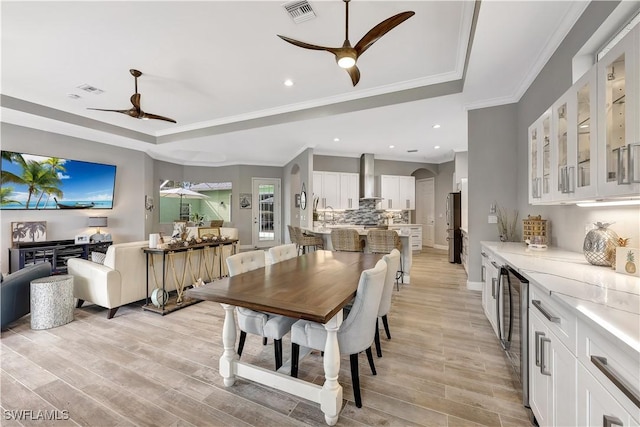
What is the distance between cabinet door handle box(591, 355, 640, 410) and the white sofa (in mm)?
4279

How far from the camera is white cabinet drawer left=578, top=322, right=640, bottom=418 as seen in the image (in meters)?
0.79

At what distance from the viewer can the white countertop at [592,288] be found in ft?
3.01

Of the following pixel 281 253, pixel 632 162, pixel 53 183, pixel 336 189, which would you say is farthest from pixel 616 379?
pixel 53 183

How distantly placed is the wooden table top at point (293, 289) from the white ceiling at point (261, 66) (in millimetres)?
2491

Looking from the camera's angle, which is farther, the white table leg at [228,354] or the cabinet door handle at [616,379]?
the white table leg at [228,354]

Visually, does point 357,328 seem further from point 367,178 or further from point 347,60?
point 367,178

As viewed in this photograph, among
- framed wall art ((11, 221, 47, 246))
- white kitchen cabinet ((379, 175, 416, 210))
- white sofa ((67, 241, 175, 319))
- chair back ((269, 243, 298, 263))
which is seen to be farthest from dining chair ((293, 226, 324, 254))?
framed wall art ((11, 221, 47, 246))

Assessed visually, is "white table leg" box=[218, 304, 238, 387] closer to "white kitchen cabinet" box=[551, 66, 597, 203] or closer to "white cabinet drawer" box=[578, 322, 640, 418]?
"white cabinet drawer" box=[578, 322, 640, 418]

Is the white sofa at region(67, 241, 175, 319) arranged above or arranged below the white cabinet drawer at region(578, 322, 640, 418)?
below

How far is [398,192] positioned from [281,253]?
6333mm

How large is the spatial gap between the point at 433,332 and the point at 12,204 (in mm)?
7216

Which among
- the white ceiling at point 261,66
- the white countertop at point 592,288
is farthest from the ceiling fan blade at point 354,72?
the white countertop at point 592,288

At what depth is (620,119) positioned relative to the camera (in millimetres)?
1379

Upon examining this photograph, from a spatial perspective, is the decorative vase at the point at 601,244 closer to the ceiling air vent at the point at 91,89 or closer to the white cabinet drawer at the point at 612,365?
the white cabinet drawer at the point at 612,365
